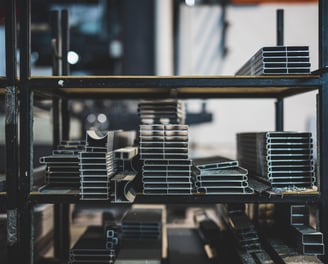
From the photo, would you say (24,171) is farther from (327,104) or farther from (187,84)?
(327,104)

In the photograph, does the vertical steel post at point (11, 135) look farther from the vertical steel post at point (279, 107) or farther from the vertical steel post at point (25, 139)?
the vertical steel post at point (279, 107)

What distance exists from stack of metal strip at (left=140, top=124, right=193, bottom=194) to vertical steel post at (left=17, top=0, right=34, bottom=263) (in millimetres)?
608

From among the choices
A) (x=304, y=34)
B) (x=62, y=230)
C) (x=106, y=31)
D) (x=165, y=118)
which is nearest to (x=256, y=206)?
(x=165, y=118)

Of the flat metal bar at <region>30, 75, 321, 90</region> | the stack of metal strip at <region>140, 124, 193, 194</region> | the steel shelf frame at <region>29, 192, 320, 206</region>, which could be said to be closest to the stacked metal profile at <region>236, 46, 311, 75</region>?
the flat metal bar at <region>30, 75, 321, 90</region>

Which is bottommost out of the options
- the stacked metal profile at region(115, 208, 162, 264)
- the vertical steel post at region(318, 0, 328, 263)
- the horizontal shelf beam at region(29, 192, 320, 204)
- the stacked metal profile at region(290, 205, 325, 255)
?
the stacked metal profile at region(115, 208, 162, 264)

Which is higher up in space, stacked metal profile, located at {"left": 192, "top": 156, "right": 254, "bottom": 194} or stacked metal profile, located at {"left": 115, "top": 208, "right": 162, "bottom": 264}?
stacked metal profile, located at {"left": 192, "top": 156, "right": 254, "bottom": 194}

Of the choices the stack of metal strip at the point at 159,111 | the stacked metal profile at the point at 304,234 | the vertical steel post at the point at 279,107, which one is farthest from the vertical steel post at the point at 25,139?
the vertical steel post at the point at 279,107

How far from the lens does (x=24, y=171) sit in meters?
1.77

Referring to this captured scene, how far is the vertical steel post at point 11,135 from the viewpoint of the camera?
1.75 metres

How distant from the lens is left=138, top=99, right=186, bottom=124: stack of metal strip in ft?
7.12

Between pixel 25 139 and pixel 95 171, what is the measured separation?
0.41 metres

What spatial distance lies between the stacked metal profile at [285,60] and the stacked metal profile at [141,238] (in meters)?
1.26

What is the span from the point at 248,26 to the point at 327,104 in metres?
4.00

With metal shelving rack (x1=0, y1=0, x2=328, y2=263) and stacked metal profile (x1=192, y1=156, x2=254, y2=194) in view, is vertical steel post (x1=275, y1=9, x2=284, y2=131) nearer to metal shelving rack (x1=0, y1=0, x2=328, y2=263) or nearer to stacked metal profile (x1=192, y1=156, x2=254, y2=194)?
metal shelving rack (x1=0, y1=0, x2=328, y2=263)
